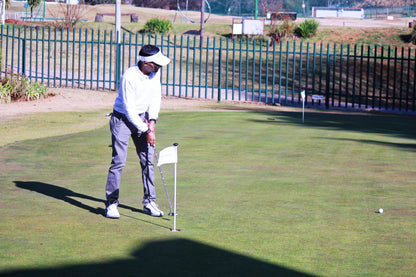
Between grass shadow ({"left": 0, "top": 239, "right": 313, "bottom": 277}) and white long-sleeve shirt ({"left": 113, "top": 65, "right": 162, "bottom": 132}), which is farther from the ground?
white long-sleeve shirt ({"left": 113, "top": 65, "right": 162, "bottom": 132})

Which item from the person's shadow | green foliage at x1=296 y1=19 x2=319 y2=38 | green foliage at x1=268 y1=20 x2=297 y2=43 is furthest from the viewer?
green foliage at x1=296 y1=19 x2=319 y2=38

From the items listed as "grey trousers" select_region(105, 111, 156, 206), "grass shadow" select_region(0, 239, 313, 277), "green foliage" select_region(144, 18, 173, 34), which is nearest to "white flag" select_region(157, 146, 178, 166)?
"grey trousers" select_region(105, 111, 156, 206)

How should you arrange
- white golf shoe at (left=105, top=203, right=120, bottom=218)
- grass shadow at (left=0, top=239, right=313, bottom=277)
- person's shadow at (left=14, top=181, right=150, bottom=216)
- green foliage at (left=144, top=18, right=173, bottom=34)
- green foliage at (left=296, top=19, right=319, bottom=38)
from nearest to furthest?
grass shadow at (left=0, top=239, right=313, bottom=277)
white golf shoe at (left=105, top=203, right=120, bottom=218)
person's shadow at (left=14, top=181, right=150, bottom=216)
green foliage at (left=144, top=18, right=173, bottom=34)
green foliage at (left=296, top=19, right=319, bottom=38)

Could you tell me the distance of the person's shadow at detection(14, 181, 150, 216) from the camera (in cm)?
858

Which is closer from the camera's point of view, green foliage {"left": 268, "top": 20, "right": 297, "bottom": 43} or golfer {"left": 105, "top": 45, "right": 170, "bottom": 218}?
golfer {"left": 105, "top": 45, "right": 170, "bottom": 218}

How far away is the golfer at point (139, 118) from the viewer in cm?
790

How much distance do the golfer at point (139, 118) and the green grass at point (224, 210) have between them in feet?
0.98

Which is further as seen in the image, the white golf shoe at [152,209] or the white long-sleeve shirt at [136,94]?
the white golf shoe at [152,209]

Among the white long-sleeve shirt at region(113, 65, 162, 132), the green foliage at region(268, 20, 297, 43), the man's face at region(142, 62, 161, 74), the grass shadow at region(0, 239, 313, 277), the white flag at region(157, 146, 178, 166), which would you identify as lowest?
the grass shadow at region(0, 239, 313, 277)

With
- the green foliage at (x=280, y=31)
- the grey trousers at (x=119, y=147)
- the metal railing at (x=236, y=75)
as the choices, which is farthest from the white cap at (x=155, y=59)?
the green foliage at (x=280, y=31)

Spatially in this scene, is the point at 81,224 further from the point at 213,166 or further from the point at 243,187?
the point at 213,166

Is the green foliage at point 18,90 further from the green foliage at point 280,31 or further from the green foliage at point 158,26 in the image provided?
the green foliage at point 158,26

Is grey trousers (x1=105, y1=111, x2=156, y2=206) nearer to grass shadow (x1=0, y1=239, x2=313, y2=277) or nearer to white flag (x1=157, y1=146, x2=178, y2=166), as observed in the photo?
white flag (x1=157, y1=146, x2=178, y2=166)

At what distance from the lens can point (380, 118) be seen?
20.8 metres
